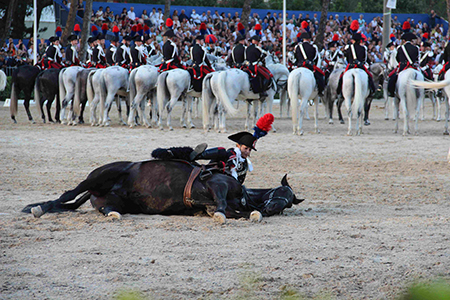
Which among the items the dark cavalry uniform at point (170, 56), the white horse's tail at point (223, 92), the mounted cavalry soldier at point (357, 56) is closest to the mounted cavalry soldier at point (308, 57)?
the mounted cavalry soldier at point (357, 56)

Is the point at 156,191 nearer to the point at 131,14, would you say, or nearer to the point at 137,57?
the point at 137,57

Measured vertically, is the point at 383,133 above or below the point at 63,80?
below

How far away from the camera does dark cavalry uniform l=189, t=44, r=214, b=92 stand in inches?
671

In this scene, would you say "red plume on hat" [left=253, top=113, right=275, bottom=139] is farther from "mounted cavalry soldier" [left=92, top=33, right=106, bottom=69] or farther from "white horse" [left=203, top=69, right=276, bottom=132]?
"mounted cavalry soldier" [left=92, top=33, right=106, bottom=69]

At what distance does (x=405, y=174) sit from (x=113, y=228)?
577 cm

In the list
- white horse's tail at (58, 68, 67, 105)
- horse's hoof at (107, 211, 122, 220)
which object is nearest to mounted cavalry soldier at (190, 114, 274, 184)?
horse's hoof at (107, 211, 122, 220)

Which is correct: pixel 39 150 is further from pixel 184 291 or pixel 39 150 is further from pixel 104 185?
pixel 184 291

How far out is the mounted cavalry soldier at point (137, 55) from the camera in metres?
18.2

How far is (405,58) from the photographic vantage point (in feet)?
51.3

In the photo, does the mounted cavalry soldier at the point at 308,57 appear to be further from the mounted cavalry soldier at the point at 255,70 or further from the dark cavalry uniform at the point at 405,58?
the dark cavalry uniform at the point at 405,58

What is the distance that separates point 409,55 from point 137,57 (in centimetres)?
817

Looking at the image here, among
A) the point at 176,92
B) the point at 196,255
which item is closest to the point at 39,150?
the point at 176,92

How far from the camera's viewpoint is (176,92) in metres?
16.7

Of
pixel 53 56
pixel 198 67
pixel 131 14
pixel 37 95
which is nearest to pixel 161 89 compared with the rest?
pixel 198 67
